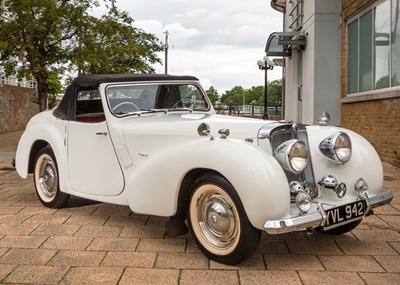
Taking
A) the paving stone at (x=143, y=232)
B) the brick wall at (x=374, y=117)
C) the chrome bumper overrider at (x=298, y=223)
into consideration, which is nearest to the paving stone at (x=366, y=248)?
the chrome bumper overrider at (x=298, y=223)

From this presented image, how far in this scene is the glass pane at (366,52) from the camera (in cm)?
1039

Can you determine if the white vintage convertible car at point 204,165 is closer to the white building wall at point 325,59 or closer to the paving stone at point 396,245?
the paving stone at point 396,245

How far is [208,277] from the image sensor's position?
3072 millimetres

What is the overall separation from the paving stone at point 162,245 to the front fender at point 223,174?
0.28m

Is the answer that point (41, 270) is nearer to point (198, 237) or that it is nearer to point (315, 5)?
point (198, 237)

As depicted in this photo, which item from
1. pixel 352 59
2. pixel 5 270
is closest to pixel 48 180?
pixel 5 270

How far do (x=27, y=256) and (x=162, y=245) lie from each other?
106 centimetres

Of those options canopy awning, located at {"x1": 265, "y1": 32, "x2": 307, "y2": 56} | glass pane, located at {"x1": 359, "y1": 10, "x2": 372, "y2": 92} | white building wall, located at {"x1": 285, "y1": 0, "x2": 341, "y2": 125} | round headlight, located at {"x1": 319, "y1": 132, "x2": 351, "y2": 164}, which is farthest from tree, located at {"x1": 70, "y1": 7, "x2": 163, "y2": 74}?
round headlight, located at {"x1": 319, "y1": 132, "x2": 351, "y2": 164}

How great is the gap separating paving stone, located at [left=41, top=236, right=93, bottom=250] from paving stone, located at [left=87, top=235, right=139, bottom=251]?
0.07 metres

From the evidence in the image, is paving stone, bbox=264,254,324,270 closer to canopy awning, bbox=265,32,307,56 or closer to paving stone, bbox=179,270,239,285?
paving stone, bbox=179,270,239,285

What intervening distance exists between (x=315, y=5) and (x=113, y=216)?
9.86 metres

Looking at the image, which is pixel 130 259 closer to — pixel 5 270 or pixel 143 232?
pixel 143 232

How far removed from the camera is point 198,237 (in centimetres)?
347

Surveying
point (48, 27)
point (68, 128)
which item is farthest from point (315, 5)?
point (68, 128)
